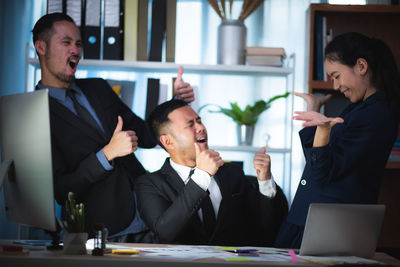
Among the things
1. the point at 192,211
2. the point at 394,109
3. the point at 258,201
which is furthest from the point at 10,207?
the point at 394,109

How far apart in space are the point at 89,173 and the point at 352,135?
1.02m

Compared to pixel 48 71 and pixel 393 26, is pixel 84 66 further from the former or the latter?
pixel 393 26

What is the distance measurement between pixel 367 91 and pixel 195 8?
5.79 feet

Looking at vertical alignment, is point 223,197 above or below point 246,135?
below

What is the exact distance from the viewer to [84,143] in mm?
2188

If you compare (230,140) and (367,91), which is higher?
(367,91)

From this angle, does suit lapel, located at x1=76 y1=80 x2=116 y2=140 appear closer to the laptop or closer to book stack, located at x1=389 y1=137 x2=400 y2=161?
the laptop

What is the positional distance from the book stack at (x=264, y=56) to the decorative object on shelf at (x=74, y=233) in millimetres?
1847

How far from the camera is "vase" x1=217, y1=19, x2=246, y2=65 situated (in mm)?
3062

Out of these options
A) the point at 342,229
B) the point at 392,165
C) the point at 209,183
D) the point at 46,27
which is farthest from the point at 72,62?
the point at 392,165

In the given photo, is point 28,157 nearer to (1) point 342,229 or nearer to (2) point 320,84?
(1) point 342,229

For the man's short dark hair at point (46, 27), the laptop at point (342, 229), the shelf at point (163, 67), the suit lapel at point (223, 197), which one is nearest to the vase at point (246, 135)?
the shelf at point (163, 67)

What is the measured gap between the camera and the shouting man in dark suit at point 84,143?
2066mm

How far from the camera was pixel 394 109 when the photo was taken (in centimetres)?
191
